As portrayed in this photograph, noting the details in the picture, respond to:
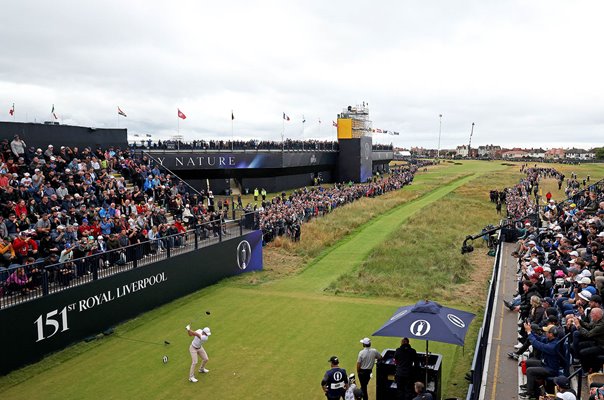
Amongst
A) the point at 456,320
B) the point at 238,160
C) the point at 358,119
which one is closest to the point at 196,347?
the point at 456,320

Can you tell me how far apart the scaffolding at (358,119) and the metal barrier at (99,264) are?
4501cm

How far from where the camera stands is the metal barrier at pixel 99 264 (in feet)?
43.5

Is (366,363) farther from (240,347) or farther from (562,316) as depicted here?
(240,347)

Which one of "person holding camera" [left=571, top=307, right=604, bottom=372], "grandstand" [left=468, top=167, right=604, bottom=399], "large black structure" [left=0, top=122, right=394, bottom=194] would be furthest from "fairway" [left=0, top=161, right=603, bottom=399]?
"large black structure" [left=0, top=122, right=394, bottom=194]

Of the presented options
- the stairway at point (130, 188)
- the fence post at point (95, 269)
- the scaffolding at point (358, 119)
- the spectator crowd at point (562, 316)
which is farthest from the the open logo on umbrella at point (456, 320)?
the scaffolding at point (358, 119)

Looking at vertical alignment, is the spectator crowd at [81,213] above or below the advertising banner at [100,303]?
above

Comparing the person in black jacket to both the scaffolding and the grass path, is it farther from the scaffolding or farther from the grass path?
the scaffolding

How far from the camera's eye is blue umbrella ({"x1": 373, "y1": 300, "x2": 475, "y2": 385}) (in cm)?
989

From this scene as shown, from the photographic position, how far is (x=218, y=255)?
2192cm

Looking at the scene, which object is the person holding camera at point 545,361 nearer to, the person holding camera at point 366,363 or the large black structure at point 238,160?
the person holding camera at point 366,363

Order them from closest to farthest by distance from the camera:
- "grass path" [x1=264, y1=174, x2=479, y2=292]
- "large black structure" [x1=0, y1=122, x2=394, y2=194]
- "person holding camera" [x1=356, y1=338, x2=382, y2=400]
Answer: "person holding camera" [x1=356, y1=338, x2=382, y2=400] < "grass path" [x1=264, y1=174, x2=479, y2=292] < "large black structure" [x1=0, y1=122, x2=394, y2=194]

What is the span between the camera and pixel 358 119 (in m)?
66.2

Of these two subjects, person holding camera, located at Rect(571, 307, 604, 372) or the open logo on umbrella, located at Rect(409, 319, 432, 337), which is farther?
the open logo on umbrella, located at Rect(409, 319, 432, 337)

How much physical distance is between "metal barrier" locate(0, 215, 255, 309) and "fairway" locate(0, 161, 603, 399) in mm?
1872
